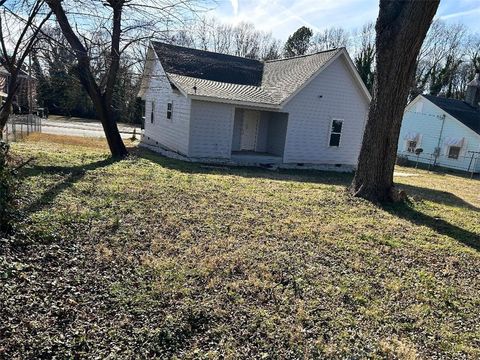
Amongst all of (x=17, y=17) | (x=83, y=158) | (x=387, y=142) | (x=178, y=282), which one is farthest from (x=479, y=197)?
(x=17, y=17)

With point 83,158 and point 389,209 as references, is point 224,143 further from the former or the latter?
point 389,209

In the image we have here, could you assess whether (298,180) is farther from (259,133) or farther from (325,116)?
(259,133)

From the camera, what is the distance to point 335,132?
1672 cm

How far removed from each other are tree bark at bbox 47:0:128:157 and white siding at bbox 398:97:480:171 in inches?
819

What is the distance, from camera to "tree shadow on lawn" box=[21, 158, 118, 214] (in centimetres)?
620

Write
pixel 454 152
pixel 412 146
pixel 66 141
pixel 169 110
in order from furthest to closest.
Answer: pixel 412 146 → pixel 454 152 → pixel 66 141 → pixel 169 110

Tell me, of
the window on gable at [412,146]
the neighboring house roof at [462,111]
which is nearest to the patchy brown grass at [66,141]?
the window on gable at [412,146]

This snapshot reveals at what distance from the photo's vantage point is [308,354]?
10.1 ft

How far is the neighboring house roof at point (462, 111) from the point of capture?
946 inches

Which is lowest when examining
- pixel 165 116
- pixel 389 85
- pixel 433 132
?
pixel 165 116

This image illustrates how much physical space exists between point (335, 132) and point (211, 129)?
5.81 m

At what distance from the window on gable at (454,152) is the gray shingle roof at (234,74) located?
13.5 m

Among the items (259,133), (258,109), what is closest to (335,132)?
(259,133)

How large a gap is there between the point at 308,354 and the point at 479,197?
12517mm
